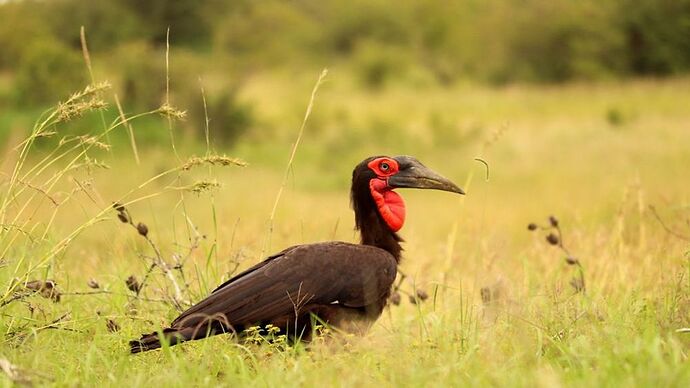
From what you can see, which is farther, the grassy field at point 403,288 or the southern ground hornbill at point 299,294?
the southern ground hornbill at point 299,294

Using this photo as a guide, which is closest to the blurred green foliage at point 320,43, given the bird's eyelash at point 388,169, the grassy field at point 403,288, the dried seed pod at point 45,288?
the grassy field at point 403,288

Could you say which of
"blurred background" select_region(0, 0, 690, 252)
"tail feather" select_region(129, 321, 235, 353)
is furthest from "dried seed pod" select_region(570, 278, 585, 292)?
"tail feather" select_region(129, 321, 235, 353)

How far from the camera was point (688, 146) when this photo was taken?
17984mm

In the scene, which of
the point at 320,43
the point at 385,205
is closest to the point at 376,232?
the point at 385,205

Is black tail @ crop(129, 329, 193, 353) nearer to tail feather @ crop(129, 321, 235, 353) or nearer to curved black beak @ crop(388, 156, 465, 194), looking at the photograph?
tail feather @ crop(129, 321, 235, 353)

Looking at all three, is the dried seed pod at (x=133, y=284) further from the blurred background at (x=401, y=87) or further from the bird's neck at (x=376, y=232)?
the bird's neck at (x=376, y=232)

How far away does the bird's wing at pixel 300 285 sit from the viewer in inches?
170

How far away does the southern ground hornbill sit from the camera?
4.27 meters

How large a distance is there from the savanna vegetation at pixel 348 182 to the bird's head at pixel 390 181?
0.38 metres

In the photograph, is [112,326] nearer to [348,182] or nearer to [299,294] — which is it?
[299,294]

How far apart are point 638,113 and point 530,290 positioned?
1947cm

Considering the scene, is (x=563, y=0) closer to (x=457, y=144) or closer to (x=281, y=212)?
(x=457, y=144)

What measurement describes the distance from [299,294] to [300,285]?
0.13 ft

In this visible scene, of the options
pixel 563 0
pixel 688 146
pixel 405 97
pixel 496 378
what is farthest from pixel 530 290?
pixel 563 0
